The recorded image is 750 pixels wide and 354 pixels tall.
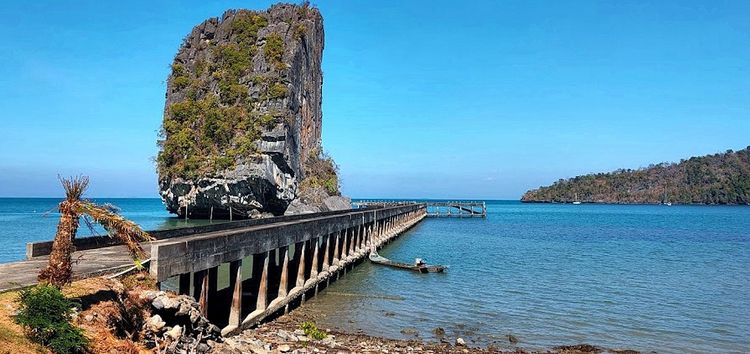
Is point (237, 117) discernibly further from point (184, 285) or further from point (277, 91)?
point (184, 285)

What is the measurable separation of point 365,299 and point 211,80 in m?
60.0

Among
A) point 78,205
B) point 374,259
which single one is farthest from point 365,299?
point 78,205

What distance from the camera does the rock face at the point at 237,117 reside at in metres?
67.1

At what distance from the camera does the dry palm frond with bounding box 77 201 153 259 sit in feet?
33.5

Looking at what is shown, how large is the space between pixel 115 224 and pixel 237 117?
201ft

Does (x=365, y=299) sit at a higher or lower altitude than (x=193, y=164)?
lower

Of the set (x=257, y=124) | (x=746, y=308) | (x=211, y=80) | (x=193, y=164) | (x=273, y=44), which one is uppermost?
(x=273, y=44)

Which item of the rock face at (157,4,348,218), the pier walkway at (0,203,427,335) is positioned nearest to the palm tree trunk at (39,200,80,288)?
the pier walkway at (0,203,427,335)

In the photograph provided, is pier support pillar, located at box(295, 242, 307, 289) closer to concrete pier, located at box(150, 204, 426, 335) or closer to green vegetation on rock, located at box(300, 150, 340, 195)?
concrete pier, located at box(150, 204, 426, 335)

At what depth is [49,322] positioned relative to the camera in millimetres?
8695

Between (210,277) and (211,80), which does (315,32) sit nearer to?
(211,80)

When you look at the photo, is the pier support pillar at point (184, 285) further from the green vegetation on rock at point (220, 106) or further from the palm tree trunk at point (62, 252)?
the green vegetation on rock at point (220, 106)

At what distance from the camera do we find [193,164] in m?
67.6

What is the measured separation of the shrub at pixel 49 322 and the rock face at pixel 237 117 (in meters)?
56.4
